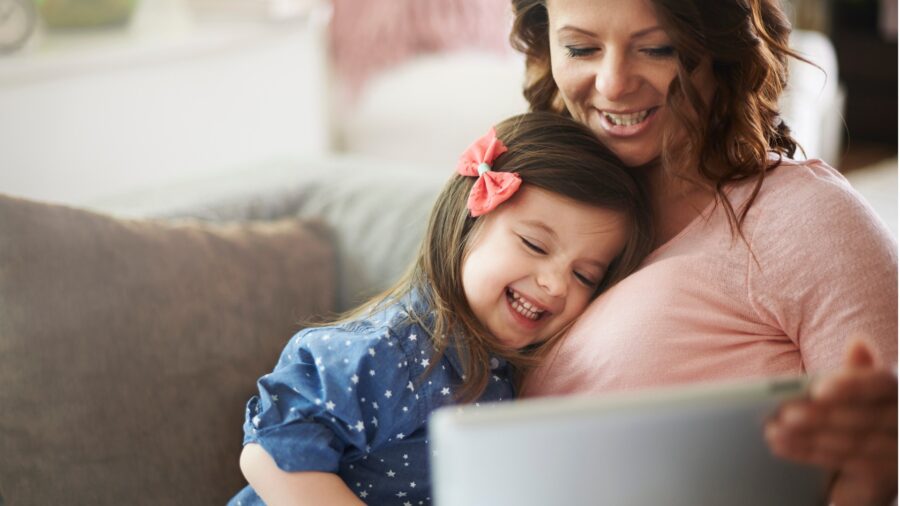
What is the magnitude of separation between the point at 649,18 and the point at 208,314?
70cm

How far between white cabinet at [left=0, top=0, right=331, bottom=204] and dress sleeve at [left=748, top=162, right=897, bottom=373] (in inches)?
47.0

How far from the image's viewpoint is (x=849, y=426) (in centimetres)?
73

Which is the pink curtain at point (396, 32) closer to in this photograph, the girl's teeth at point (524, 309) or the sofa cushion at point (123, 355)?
the sofa cushion at point (123, 355)

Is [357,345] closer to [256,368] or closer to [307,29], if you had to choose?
[256,368]

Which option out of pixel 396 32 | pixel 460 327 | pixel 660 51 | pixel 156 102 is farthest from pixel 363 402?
pixel 396 32

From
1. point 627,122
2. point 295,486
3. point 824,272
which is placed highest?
point 627,122

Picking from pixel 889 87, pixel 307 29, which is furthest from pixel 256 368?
pixel 889 87

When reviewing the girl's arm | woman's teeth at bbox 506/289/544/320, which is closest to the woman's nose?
woman's teeth at bbox 506/289/544/320

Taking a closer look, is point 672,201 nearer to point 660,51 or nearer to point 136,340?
point 660,51

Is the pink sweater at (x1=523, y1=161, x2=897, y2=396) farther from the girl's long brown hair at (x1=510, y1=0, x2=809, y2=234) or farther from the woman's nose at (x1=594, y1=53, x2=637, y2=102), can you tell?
the woman's nose at (x1=594, y1=53, x2=637, y2=102)

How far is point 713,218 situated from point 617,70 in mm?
190

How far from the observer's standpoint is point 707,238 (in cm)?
105

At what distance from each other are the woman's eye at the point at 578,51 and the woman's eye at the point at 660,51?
64 mm

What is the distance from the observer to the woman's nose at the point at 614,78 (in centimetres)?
106
